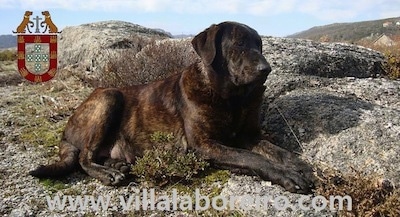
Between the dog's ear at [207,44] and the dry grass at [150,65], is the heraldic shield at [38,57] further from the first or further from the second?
the dog's ear at [207,44]

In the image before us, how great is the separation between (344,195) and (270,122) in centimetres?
188

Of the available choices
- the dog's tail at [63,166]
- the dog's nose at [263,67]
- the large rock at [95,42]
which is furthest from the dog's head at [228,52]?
the large rock at [95,42]

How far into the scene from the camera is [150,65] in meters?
7.60

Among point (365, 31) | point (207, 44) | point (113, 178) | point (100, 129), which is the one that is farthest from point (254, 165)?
point (365, 31)

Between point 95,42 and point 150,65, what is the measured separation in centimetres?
489

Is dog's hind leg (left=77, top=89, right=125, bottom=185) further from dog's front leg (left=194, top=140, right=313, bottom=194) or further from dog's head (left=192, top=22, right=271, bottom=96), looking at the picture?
dog's head (left=192, top=22, right=271, bottom=96)

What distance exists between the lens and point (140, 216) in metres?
3.79

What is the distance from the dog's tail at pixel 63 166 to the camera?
177 inches

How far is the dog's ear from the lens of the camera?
441cm

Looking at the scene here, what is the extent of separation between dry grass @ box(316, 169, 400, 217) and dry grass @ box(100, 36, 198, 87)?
4.33 meters

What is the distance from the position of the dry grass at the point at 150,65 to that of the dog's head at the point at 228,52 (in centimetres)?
308

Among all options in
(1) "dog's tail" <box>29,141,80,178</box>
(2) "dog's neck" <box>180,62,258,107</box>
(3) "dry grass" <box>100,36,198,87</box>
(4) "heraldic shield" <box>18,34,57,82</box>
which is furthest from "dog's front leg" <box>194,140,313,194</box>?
(4) "heraldic shield" <box>18,34,57,82</box>

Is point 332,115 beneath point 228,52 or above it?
beneath

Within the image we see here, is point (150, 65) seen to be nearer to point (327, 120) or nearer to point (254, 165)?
point (327, 120)
